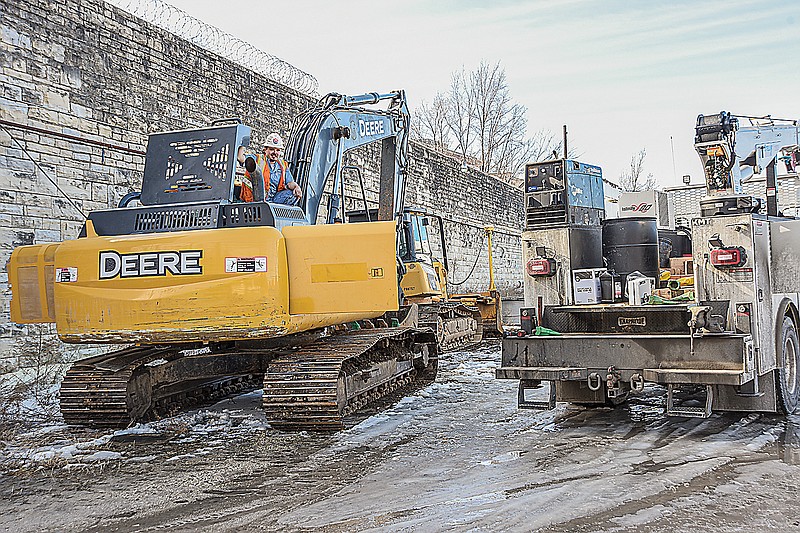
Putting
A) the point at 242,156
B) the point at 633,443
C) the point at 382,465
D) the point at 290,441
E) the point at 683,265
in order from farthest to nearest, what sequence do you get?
1. the point at 683,265
2. the point at 242,156
3. the point at 290,441
4. the point at 633,443
5. the point at 382,465

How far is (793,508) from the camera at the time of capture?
4645 millimetres

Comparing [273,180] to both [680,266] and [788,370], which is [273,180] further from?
[788,370]

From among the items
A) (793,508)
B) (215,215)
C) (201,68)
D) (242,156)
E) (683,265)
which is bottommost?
(793,508)

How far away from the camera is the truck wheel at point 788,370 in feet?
22.9

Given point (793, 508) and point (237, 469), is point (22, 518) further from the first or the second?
point (793, 508)

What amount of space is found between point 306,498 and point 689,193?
6828 millimetres

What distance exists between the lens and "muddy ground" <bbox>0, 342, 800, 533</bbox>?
4.64 m

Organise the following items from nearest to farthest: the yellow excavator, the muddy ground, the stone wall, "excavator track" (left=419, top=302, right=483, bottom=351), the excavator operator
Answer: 1. the muddy ground
2. the excavator operator
3. the stone wall
4. the yellow excavator
5. "excavator track" (left=419, top=302, right=483, bottom=351)

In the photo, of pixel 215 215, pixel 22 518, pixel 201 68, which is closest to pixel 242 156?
pixel 215 215

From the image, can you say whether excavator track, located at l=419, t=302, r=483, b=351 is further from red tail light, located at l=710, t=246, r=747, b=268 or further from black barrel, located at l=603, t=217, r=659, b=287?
red tail light, located at l=710, t=246, r=747, b=268

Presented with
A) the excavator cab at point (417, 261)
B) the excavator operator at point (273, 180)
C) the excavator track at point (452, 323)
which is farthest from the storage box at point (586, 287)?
the excavator track at point (452, 323)

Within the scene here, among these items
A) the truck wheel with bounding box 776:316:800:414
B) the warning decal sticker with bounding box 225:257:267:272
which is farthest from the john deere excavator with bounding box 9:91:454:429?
the truck wheel with bounding box 776:316:800:414

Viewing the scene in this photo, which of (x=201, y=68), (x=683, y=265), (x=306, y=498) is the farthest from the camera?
(x=201, y=68)

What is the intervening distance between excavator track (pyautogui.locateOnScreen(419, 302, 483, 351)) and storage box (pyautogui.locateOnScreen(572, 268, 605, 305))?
4680 mm
